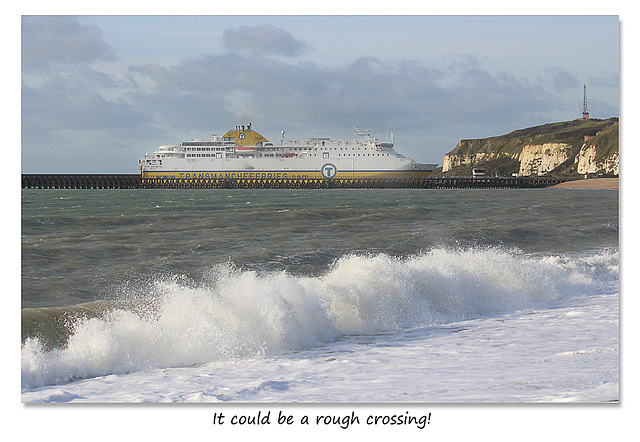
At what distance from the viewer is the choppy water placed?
13.4ft

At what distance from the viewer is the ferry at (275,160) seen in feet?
165

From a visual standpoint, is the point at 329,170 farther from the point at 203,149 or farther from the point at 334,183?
the point at 203,149

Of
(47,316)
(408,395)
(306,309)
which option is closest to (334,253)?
(306,309)

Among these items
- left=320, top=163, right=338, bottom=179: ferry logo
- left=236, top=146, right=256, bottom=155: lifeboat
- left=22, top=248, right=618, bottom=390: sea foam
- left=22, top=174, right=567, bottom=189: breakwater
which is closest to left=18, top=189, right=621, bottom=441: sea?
left=22, top=248, right=618, bottom=390: sea foam

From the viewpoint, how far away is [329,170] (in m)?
50.5

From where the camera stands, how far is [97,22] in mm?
4723

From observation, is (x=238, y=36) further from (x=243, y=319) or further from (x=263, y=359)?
(x=263, y=359)

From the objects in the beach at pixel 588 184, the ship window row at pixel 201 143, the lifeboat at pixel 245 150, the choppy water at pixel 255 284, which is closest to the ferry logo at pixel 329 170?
the lifeboat at pixel 245 150

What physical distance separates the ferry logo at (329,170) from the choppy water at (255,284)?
38.2 m

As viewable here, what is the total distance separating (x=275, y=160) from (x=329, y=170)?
506 cm

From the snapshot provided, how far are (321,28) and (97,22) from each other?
1.75 metres

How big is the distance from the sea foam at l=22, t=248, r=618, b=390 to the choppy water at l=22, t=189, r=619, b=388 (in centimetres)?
1

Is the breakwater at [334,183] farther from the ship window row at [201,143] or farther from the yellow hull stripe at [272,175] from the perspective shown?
the ship window row at [201,143]

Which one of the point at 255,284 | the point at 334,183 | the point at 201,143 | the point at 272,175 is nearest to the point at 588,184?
the point at 334,183
